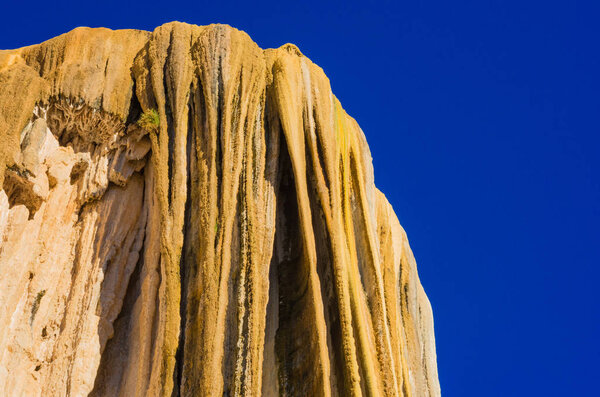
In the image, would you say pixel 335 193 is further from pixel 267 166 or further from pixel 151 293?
pixel 151 293

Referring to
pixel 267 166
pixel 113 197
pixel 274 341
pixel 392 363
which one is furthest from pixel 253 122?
pixel 392 363

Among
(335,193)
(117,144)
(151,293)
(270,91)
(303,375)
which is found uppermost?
(270,91)

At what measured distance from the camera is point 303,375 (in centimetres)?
768

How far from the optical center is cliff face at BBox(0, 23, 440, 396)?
24.6ft

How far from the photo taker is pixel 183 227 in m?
7.99

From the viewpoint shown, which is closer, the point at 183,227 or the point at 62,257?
the point at 183,227

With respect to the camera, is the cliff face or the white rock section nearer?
the cliff face

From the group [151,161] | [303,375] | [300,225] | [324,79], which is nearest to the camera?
[303,375]

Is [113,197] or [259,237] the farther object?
[113,197]

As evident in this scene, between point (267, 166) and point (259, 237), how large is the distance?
969mm

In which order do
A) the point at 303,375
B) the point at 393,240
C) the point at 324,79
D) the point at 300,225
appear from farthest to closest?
the point at 393,240 < the point at 324,79 < the point at 300,225 < the point at 303,375

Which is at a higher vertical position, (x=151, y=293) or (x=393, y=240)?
(x=393, y=240)

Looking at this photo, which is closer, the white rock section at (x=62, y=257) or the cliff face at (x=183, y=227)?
the cliff face at (x=183, y=227)

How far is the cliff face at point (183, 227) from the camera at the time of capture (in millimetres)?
7500
